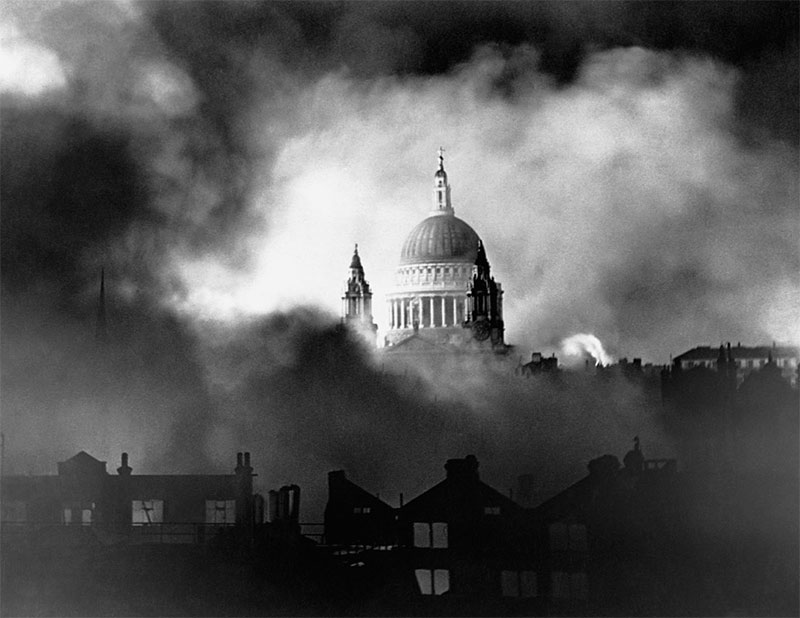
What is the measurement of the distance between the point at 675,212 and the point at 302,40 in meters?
1.72

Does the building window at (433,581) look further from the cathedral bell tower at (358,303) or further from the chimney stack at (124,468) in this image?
the chimney stack at (124,468)

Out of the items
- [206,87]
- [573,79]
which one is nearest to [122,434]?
[206,87]

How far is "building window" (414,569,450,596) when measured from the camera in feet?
16.2

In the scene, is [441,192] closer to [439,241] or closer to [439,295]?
[439,241]

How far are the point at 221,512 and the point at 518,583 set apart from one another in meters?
1.26

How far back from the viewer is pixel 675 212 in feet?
16.8

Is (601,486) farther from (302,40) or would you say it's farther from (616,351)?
(302,40)

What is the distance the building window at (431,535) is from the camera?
497 cm

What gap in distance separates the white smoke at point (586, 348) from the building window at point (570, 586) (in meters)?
0.89

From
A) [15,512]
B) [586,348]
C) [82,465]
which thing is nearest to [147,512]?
[82,465]

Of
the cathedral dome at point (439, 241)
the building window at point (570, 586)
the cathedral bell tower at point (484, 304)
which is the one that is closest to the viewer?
the building window at point (570, 586)

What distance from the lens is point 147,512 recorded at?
5.17 metres

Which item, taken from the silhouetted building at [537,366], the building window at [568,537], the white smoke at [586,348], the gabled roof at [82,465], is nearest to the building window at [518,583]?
the building window at [568,537]

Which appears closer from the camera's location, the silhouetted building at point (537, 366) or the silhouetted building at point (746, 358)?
the silhouetted building at point (746, 358)
